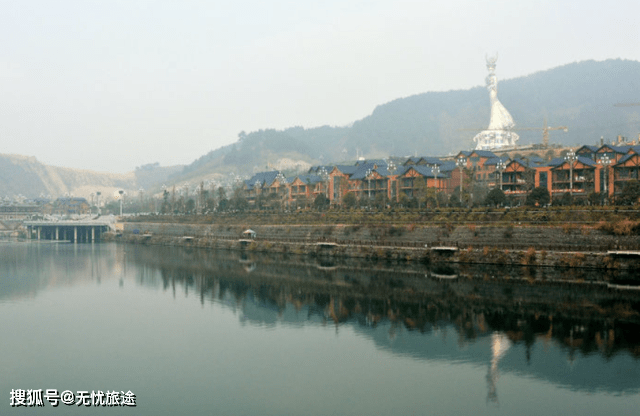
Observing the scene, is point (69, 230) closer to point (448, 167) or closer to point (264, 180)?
point (264, 180)

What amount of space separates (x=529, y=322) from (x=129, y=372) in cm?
1626

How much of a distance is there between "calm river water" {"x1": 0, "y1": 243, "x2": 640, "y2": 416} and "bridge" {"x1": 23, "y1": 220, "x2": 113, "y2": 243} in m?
47.3

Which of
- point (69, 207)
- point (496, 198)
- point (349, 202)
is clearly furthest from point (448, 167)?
point (69, 207)

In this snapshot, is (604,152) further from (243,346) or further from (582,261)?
(243,346)

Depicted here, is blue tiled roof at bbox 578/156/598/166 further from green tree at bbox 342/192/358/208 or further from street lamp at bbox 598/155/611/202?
green tree at bbox 342/192/358/208

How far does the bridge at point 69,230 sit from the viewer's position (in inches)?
3268

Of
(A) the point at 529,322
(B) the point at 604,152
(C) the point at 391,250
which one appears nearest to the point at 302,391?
(A) the point at 529,322

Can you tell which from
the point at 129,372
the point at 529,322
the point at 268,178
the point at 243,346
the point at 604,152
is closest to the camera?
the point at 129,372

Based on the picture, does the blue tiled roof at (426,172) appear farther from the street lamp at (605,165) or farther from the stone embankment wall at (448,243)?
the street lamp at (605,165)

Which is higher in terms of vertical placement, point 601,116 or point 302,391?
point 601,116

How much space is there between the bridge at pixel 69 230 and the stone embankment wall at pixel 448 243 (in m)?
28.5

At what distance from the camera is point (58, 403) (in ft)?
53.7

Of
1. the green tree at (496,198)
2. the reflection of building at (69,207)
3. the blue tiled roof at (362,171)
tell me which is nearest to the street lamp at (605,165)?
the green tree at (496,198)

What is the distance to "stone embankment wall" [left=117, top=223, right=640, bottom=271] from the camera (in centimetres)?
3403
